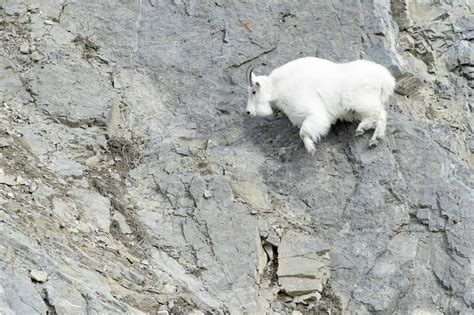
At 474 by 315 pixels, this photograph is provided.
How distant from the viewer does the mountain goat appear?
10.7m

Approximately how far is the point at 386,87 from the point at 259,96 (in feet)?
6.09

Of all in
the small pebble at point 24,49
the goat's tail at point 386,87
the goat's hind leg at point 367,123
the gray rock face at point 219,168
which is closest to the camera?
the gray rock face at point 219,168

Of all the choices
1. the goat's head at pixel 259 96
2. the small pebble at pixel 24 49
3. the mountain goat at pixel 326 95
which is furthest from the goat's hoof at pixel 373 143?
the small pebble at pixel 24 49

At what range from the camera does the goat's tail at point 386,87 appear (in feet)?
35.8

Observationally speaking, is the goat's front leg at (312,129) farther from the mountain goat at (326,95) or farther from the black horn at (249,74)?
the black horn at (249,74)

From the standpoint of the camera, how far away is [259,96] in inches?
450

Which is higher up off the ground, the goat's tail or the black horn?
the goat's tail

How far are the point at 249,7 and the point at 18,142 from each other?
4.82 m

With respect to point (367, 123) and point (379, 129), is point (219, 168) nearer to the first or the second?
point (367, 123)

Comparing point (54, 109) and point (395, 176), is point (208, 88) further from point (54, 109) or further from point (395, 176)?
point (395, 176)

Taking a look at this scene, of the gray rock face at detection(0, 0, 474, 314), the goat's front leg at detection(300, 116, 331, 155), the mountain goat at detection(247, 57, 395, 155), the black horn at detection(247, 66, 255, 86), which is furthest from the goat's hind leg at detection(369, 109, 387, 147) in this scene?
the black horn at detection(247, 66, 255, 86)

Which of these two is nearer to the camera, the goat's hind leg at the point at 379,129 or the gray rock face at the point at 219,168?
the gray rock face at the point at 219,168

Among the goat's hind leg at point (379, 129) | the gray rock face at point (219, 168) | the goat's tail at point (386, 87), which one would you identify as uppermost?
the goat's tail at point (386, 87)

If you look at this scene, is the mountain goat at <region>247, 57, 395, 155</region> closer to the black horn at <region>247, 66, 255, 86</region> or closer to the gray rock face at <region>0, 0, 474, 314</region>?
the black horn at <region>247, 66, 255, 86</region>
